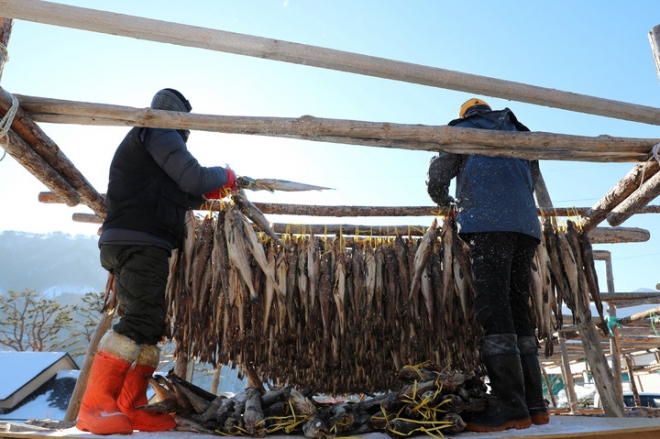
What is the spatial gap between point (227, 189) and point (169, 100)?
88cm

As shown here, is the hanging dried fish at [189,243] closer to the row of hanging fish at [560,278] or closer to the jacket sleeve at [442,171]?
the jacket sleeve at [442,171]

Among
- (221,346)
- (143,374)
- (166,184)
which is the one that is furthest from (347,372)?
(166,184)

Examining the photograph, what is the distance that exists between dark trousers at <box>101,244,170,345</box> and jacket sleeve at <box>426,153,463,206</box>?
2.32m

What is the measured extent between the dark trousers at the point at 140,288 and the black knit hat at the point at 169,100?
3.84 feet

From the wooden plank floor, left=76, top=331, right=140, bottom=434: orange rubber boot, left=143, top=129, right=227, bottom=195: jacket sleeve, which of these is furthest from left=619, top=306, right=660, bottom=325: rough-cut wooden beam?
left=76, top=331, right=140, bottom=434: orange rubber boot

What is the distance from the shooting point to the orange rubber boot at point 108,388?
2.76 m

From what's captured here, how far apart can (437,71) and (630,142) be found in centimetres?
152

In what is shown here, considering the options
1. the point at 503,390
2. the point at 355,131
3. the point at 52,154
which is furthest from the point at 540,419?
the point at 52,154

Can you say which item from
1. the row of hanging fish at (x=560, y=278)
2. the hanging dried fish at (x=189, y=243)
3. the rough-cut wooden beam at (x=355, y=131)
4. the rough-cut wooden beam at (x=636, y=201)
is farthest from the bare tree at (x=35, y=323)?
the rough-cut wooden beam at (x=636, y=201)

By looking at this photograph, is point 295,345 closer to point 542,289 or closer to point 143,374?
point 143,374

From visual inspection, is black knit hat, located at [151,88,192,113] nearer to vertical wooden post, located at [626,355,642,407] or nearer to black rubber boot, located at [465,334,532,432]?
black rubber boot, located at [465,334,532,432]

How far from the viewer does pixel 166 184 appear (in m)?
3.56

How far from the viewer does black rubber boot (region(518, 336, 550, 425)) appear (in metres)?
3.17

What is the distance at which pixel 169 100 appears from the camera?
3682 millimetres
